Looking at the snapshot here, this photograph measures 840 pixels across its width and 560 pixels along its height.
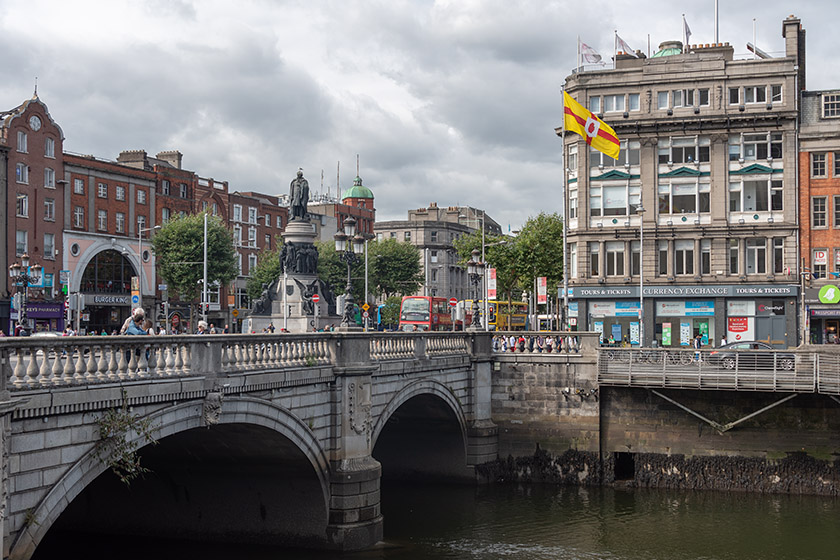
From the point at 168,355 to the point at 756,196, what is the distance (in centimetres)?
4180

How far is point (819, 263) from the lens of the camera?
51.2 m

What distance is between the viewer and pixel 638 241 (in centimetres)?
5381

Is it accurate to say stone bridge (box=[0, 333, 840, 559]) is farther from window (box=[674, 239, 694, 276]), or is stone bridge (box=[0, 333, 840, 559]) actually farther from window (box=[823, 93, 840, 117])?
window (box=[823, 93, 840, 117])

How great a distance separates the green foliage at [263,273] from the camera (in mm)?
77625

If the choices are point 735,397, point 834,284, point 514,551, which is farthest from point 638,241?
point 514,551

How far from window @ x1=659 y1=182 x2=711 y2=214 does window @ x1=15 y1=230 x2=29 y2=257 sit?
3962 centimetres

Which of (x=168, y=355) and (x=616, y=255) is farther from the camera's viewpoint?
(x=616, y=255)

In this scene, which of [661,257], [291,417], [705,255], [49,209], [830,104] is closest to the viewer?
[291,417]

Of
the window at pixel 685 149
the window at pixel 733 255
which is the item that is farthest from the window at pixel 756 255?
the window at pixel 685 149

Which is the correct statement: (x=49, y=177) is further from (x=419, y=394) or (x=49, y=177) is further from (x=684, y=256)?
(x=419, y=394)

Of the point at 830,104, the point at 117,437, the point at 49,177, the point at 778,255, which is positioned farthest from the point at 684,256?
the point at 117,437

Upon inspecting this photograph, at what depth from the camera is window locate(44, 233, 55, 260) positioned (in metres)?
63.5

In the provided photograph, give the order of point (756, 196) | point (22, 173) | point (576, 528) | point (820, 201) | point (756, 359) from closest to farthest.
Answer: point (576, 528) → point (756, 359) → point (820, 201) → point (756, 196) → point (22, 173)

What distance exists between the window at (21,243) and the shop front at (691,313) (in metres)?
34.7
